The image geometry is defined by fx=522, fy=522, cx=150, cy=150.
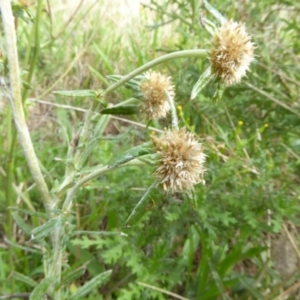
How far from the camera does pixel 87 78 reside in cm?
237

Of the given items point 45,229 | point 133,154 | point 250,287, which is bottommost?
point 250,287

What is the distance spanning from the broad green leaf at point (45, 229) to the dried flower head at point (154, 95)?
10.0 inches

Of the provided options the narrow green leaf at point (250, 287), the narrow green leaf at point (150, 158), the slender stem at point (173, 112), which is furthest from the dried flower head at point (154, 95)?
the narrow green leaf at point (250, 287)

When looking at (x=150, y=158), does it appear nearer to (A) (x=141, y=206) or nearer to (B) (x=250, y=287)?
(A) (x=141, y=206)

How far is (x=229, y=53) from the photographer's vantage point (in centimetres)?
81

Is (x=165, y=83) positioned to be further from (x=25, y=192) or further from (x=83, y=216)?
(x=83, y=216)

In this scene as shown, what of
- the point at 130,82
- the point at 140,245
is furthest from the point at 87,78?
the point at 130,82

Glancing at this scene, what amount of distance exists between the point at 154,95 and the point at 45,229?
0.31m

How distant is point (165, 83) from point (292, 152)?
730mm

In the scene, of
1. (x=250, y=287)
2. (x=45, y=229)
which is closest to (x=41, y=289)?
(x=45, y=229)

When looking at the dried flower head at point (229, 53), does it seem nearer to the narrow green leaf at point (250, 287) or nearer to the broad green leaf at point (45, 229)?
the broad green leaf at point (45, 229)

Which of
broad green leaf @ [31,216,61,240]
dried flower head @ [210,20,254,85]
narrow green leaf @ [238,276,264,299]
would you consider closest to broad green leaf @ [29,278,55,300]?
broad green leaf @ [31,216,61,240]

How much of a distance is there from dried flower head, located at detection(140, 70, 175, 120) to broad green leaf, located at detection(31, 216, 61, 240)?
0.25 m

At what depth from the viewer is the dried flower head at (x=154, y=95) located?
3.05ft
